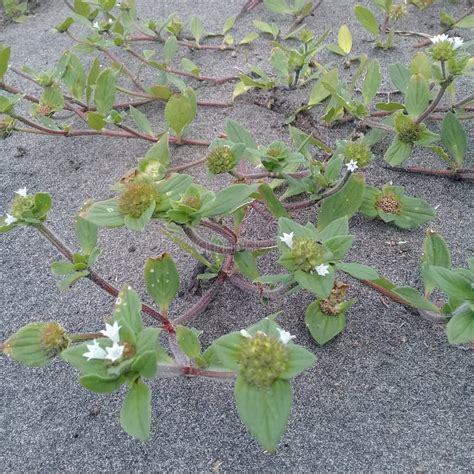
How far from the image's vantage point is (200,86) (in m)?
2.38

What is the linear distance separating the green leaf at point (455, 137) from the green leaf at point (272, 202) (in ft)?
2.22

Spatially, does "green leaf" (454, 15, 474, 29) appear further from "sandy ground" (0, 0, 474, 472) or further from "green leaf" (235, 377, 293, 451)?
"green leaf" (235, 377, 293, 451)

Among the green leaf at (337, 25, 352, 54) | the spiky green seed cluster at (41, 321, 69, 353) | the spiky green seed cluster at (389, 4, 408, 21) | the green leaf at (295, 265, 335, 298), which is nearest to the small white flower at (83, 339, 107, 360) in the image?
the spiky green seed cluster at (41, 321, 69, 353)

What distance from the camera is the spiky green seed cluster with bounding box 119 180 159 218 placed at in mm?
1226

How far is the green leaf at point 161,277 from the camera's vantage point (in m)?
1.35

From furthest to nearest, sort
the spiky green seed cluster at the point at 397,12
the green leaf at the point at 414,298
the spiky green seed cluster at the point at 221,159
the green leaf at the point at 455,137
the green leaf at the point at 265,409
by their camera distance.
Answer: the spiky green seed cluster at the point at 397,12 → the green leaf at the point at 455,137 → the spiky green seed cluster at the point at 221,159 → the green leaf at the point at 414,298 → the green leaf at the point at 265,409

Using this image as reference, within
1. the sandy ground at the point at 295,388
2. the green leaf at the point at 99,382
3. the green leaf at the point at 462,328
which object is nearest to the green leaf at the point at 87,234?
the sandy ground at the point at 295,388

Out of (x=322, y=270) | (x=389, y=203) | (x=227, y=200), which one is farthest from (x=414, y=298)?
(x=227, y=200)

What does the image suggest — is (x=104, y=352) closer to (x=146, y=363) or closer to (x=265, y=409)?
(x=146, y=363)

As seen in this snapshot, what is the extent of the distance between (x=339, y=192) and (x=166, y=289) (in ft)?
2.00

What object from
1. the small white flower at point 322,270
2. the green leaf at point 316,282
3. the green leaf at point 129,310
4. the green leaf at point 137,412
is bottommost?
the green leaf at point 137,412

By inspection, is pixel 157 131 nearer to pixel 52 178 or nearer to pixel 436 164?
pixel 52 178

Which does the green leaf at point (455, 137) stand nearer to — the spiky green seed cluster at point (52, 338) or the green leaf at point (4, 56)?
the spiky green seed cluster at point (52, 338)

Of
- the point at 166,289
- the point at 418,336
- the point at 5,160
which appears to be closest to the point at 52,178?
the point at 5,160
